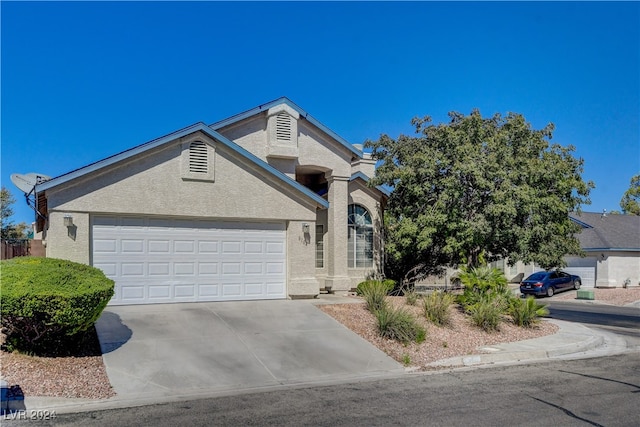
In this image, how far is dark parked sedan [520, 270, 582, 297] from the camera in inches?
1233

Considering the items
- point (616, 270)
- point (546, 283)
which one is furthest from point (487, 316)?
point (616, 270)

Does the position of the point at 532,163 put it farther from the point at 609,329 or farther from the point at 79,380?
the point at 79,380

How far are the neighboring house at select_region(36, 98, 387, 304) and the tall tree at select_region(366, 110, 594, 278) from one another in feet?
14.7

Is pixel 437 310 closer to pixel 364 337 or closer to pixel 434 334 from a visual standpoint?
pixel 434 334

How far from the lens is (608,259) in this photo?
34.4m

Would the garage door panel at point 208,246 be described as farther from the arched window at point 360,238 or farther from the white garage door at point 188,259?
the arched window at point 360,238

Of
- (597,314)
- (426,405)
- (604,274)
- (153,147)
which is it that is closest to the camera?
(426,405)

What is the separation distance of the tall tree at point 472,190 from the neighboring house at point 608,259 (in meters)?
15.4

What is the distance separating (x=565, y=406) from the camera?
314 inches

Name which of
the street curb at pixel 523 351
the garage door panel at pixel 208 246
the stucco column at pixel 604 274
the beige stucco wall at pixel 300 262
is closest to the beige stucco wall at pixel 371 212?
the beige stucco wall at pixel 300 262

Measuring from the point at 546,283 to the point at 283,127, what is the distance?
67.3 feet

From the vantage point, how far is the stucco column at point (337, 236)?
19.4m

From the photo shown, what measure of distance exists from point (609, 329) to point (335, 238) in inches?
371

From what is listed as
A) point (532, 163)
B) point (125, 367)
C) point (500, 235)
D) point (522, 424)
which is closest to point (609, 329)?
point (500, 235)
